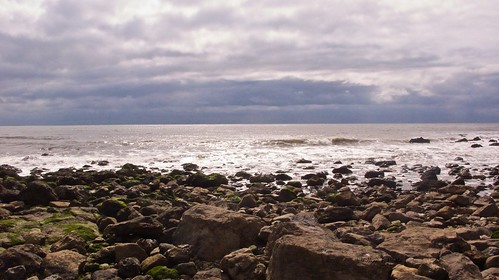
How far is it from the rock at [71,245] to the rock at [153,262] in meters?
1.67

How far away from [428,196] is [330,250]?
43.3 feet

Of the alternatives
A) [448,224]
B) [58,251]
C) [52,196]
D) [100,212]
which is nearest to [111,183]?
[52,196]

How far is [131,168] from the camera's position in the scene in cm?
2984

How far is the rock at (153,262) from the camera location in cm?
822

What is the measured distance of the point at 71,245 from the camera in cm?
927

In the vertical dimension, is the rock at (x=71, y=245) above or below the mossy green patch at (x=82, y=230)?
above

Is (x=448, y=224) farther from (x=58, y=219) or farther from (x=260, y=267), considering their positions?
(x=58, y=219)

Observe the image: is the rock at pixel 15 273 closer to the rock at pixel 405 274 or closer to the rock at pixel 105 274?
the rock at pixel 105 274

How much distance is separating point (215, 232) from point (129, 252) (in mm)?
1758

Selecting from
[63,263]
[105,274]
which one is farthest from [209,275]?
[63,263]

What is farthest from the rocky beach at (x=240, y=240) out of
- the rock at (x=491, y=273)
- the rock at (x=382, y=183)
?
the rock at (x=382, y=183)

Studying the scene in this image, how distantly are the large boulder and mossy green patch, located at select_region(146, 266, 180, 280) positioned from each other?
99 cm

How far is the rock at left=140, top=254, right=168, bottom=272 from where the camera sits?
822cm

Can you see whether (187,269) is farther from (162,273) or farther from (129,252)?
(129,252)
